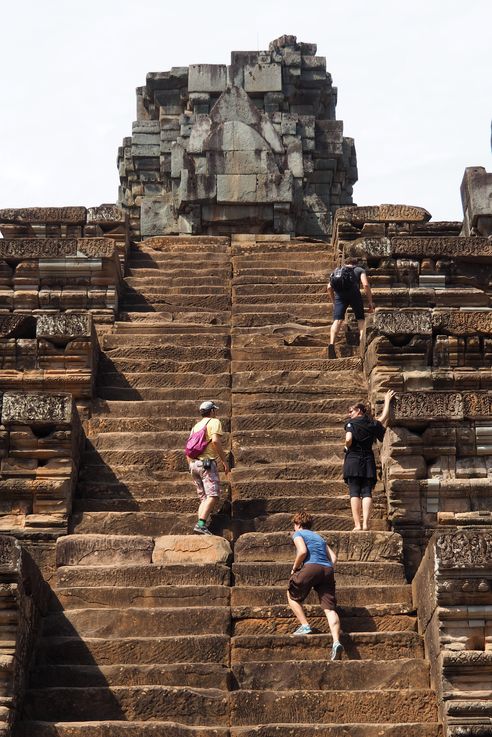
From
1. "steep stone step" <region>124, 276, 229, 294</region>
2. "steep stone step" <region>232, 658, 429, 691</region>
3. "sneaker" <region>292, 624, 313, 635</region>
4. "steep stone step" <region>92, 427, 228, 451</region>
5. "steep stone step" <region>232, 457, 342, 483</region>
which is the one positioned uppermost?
"steep stone step" <region>124, 276, 229, 294</region>

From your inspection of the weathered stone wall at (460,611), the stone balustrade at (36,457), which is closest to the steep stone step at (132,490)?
the stone balustrade at (36,457)

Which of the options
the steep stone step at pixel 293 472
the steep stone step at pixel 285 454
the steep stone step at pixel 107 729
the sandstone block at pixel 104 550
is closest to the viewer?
the steep stone step at pixel 107 729

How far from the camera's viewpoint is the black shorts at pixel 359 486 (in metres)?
13.9

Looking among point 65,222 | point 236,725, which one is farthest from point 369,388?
point 65,222

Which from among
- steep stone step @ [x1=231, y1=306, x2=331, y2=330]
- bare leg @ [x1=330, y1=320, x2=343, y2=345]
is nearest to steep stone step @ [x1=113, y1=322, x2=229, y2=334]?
steep stone step @ [x1=231, y1=306, x2=331, y2=330]

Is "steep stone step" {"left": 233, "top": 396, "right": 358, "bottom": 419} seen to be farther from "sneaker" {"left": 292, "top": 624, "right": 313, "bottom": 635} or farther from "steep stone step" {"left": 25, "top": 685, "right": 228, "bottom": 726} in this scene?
"steep stone step" {"left": 25, "top": 685, "right": 228, "bottom": 726}

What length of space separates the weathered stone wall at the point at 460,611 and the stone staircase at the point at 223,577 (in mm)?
315

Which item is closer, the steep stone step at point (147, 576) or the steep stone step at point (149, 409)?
the steep stone step at point (147, 576)

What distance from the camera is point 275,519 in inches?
556

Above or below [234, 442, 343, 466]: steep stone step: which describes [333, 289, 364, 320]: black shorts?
above

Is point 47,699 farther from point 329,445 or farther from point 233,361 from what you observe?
point 233,361

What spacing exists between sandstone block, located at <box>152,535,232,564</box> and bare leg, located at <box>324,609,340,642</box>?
57.1 inches

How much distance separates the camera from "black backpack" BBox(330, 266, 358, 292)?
58.4 feet

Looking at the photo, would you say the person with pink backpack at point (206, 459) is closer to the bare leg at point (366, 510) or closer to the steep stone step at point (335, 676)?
the bare leg at point (366, 510)
